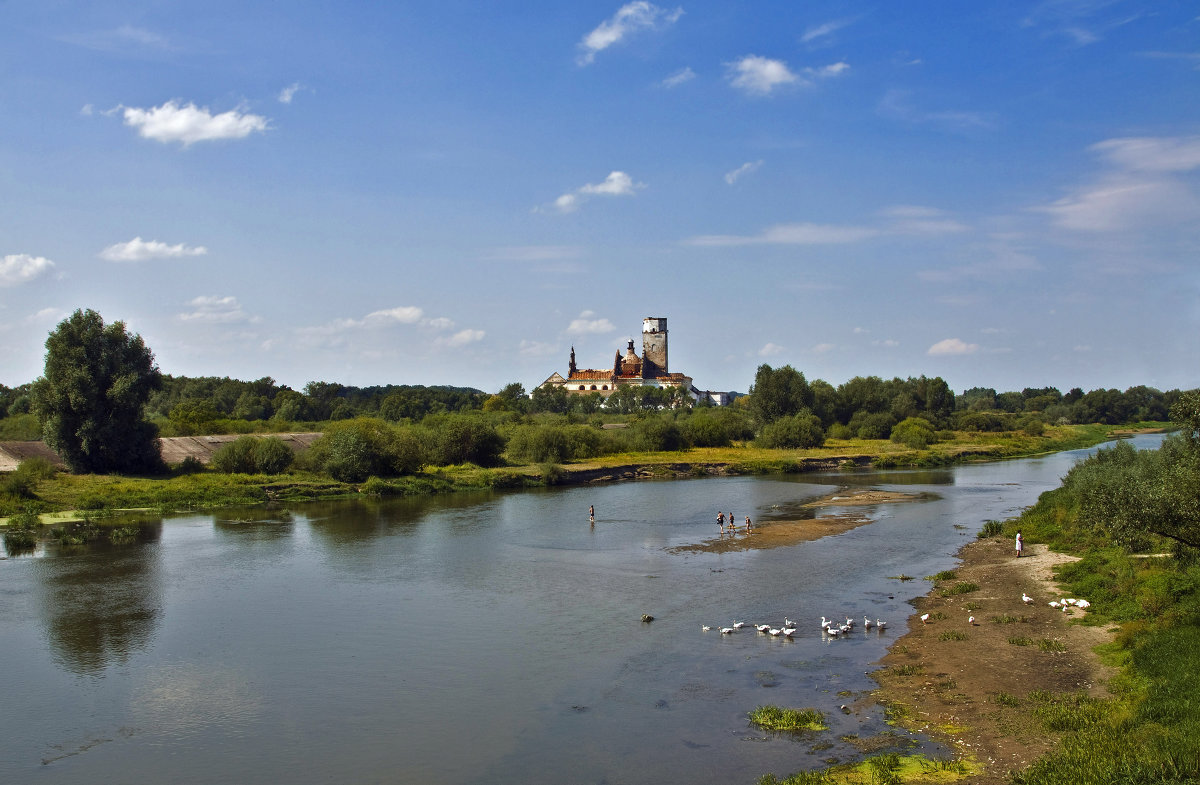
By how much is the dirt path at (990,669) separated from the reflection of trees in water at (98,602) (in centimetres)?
1836

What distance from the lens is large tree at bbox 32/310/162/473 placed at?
4778 cm

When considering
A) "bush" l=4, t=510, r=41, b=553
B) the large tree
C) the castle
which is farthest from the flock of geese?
the castle

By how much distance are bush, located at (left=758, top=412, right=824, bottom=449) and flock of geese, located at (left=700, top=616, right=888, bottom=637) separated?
6582 cm

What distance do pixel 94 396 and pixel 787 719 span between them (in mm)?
46746

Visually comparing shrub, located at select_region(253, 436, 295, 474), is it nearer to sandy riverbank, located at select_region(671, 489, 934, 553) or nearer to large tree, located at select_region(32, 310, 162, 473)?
large tree, located at select_region(32, 310, 162, 473)

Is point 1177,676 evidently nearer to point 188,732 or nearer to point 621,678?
point 621,678

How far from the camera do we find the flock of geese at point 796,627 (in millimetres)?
21328

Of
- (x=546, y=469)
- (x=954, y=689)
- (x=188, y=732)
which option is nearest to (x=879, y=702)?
(x=954, y=689)

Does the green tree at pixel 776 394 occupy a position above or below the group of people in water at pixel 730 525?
above

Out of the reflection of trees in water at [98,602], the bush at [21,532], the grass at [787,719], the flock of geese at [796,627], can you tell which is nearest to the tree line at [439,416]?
the bush at [21,532]

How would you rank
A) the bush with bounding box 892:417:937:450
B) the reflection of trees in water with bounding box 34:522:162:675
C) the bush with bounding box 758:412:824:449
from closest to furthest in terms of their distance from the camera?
the reflection of trees in water with bounding box 34:522:162:675, the bush with bounding box 758:412:824:449, the bush with bounding box 892:417:937:450

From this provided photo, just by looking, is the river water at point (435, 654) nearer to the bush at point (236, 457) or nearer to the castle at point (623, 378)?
the bush at point (236, 457)

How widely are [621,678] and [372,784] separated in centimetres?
631

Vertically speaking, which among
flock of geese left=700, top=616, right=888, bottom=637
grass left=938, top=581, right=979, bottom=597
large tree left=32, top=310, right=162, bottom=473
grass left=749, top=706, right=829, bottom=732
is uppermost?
large tree left=32, top=310, right=162, bottom=473
